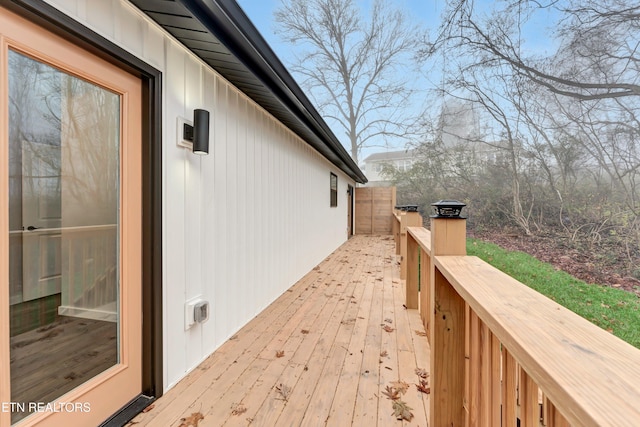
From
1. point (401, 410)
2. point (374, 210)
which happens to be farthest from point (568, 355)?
point (374, 210)

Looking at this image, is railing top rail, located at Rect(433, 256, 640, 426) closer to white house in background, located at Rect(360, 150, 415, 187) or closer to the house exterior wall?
the house exterior wall

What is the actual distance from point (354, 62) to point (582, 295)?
1252 cm

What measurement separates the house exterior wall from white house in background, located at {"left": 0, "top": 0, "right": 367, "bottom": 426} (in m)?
0.01

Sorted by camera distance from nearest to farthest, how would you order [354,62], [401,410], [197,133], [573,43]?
[401,410] < [197,133] < [573,43] < [354,62]

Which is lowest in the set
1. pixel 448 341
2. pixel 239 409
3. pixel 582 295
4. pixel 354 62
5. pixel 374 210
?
pixel 239 409

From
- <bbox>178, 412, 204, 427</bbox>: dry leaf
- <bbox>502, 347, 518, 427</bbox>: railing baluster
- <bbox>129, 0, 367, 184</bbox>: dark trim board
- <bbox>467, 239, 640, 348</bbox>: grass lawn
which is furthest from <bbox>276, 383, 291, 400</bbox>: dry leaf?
<bbox>467, 239, 640, 348</bbox>: grass lawn

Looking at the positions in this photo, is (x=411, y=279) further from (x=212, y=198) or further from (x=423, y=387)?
(x=212, y=198)

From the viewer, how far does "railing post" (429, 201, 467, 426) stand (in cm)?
135

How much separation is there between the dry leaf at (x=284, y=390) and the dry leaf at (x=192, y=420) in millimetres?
478

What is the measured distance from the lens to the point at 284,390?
6.18 feet

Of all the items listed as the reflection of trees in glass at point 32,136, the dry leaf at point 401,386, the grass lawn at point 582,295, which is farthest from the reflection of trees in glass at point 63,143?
the grass lawn at point 582,295

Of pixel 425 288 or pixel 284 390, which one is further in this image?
pixel 425 288

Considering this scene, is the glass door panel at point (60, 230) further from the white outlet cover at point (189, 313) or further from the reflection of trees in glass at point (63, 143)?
the white outlet cover at point (189, 313)

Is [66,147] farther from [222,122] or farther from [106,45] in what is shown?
[222,122]
